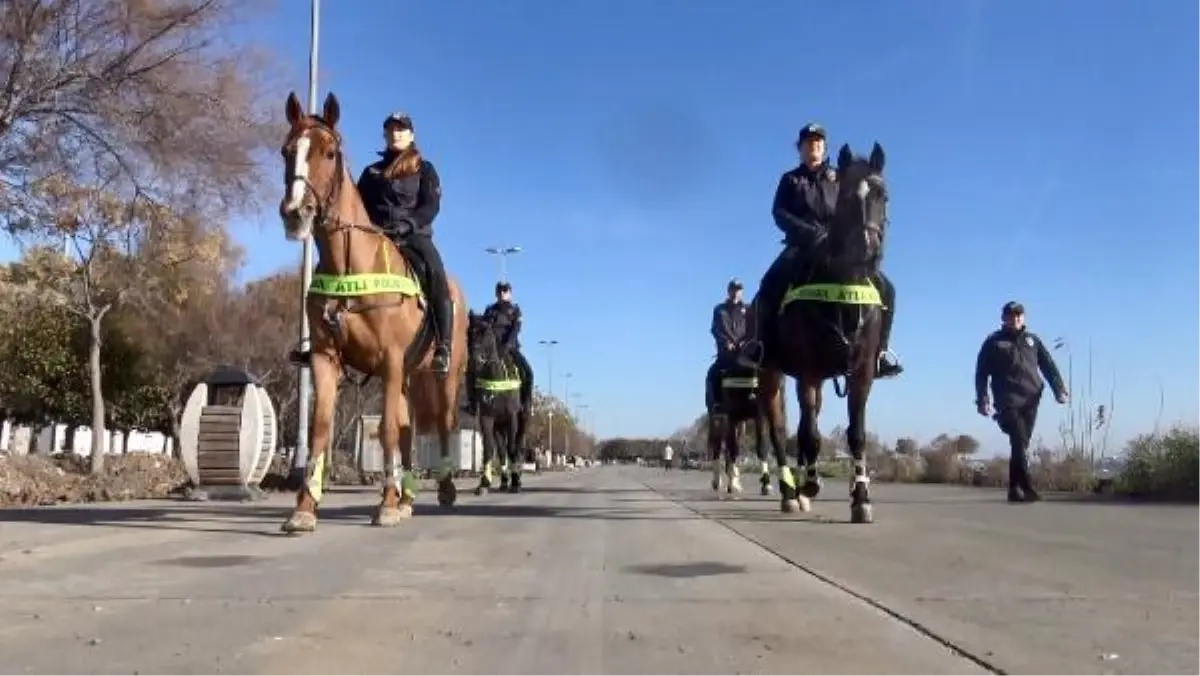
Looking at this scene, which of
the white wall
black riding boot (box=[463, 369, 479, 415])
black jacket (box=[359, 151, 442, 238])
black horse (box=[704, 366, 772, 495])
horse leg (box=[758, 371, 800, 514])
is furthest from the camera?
the white wall

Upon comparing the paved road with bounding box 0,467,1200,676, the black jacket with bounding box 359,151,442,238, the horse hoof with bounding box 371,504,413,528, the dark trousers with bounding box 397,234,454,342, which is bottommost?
the paved road with bounding box 0,467,1200,676

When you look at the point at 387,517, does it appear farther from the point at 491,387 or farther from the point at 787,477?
the point at 491,387

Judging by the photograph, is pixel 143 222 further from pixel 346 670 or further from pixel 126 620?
pixel 346 670

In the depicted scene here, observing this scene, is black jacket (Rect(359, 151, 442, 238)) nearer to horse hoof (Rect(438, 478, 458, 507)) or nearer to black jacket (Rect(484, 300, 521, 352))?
horse hoof (Rect(438, 478, 458, 507))

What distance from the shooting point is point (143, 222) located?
18016 millimetres

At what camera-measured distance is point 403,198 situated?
9.74 metres

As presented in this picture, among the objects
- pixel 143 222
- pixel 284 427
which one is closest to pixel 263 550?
pixel 143 222

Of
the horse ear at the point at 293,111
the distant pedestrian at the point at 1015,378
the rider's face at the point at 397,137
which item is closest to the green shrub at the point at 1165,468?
the distant pedestrian at the point at 1015,378

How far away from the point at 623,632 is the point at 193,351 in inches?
1600

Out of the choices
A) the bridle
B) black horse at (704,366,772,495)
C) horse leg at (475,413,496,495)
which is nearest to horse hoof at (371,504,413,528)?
the bridle

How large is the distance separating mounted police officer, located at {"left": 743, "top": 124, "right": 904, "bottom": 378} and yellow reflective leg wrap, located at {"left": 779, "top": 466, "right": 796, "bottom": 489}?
112cm

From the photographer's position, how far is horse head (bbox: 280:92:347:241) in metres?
7.78

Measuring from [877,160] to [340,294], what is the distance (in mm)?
4672

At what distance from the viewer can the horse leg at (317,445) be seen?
7.80m
